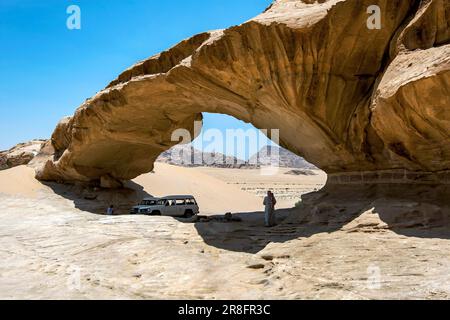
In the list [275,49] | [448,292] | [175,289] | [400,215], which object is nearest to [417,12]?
[275,49]

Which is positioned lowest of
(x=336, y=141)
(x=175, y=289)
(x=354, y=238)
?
(x=175, y=289)

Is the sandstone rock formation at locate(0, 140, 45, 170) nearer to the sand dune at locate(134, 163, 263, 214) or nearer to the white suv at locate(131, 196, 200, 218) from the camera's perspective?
the sand dune at locate(134, 163, 263, 214)

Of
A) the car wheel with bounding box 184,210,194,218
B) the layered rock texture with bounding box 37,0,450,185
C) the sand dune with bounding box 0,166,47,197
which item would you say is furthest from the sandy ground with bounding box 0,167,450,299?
the sand dune with bounding box 0,166,47,197

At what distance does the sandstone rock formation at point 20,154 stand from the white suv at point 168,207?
43.6 feet

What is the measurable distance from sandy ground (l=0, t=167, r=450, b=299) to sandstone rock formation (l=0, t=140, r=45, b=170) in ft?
53.6

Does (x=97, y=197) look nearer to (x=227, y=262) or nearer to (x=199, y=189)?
(x=199, y=189)

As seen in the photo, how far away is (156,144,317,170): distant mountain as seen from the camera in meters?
64.9

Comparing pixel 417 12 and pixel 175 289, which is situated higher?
pixel 417 12

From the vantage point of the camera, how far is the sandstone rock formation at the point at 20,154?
87.9 ft

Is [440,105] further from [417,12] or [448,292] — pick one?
[448,292]

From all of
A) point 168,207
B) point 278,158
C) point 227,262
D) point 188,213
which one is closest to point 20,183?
point 168,207
